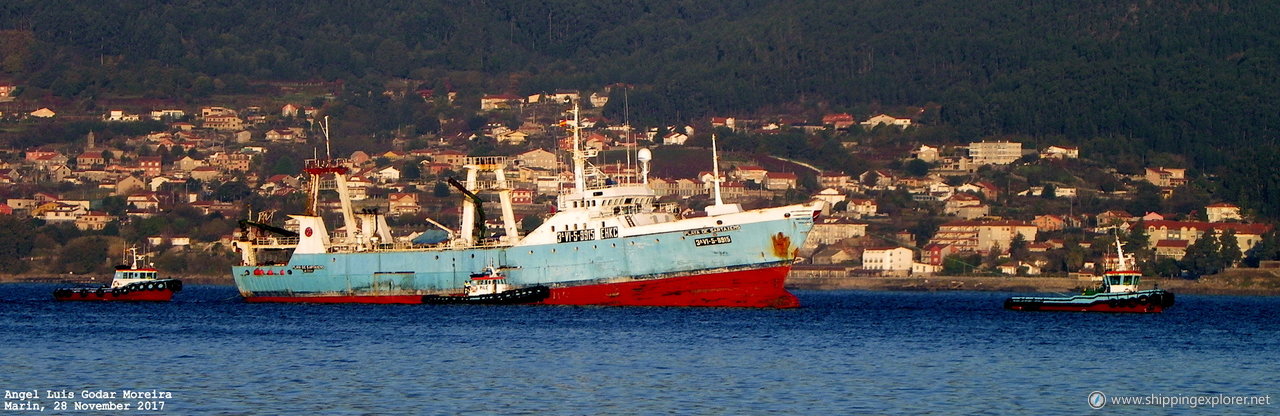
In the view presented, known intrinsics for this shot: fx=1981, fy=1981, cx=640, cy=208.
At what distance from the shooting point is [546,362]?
5153 cm

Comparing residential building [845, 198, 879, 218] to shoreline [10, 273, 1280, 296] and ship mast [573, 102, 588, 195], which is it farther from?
ship mast [573, 102, 588, 195]

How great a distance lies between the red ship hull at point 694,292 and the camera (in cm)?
7606

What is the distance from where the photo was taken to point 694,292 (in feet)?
252

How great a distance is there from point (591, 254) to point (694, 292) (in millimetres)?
4263

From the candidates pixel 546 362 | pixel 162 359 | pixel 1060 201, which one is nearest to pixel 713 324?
pixel 546 362

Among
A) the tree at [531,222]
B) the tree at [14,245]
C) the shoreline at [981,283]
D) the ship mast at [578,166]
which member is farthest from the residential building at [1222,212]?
the ship mast at [578,166]

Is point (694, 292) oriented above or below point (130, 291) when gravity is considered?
below

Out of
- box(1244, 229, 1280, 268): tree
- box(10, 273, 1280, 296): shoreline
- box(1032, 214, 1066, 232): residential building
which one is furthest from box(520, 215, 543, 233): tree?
box(1244, 229, 1280, 268): tree

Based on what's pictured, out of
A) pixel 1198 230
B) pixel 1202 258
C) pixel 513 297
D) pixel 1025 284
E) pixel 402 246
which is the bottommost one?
pixel 513 297

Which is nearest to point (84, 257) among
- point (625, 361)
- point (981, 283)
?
point (981, 283)

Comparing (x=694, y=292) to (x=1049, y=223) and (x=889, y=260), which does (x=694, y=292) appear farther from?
(x=1049, y=223)

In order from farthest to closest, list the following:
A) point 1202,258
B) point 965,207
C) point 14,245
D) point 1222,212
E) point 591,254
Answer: point 965,207, point 1222,212, point 14,245, point 1202,258, point 591,254

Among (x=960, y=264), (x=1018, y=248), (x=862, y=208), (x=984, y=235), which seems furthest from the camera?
(x=862, y=208)

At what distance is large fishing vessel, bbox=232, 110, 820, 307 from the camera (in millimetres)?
75250
